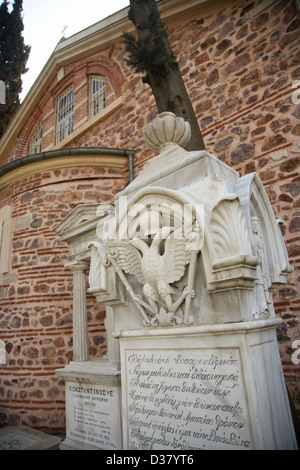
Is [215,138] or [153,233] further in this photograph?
[215,138]

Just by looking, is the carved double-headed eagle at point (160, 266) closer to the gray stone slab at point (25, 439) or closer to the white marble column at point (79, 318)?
the white marble column at point (79, 318)

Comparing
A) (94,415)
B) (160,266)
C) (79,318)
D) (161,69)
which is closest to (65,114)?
(161,69)

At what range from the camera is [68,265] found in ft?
14.9

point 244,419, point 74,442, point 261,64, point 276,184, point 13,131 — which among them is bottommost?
point 74,442

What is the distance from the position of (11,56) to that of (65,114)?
3944 mm

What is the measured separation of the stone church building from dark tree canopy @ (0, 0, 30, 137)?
537 centimetres

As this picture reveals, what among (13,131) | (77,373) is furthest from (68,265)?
(13,131)

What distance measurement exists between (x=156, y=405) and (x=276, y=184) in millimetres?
3566

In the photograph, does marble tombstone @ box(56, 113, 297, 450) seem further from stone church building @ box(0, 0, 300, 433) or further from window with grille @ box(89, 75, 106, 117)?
window with grille @ box(89, 75, 106, 117)

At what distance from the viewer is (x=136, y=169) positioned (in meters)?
6.44

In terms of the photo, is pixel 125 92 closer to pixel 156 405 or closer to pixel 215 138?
pixel 215 138

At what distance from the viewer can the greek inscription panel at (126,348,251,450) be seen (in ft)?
4.90

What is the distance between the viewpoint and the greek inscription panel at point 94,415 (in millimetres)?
3250

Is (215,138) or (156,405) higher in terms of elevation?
(215,138)
